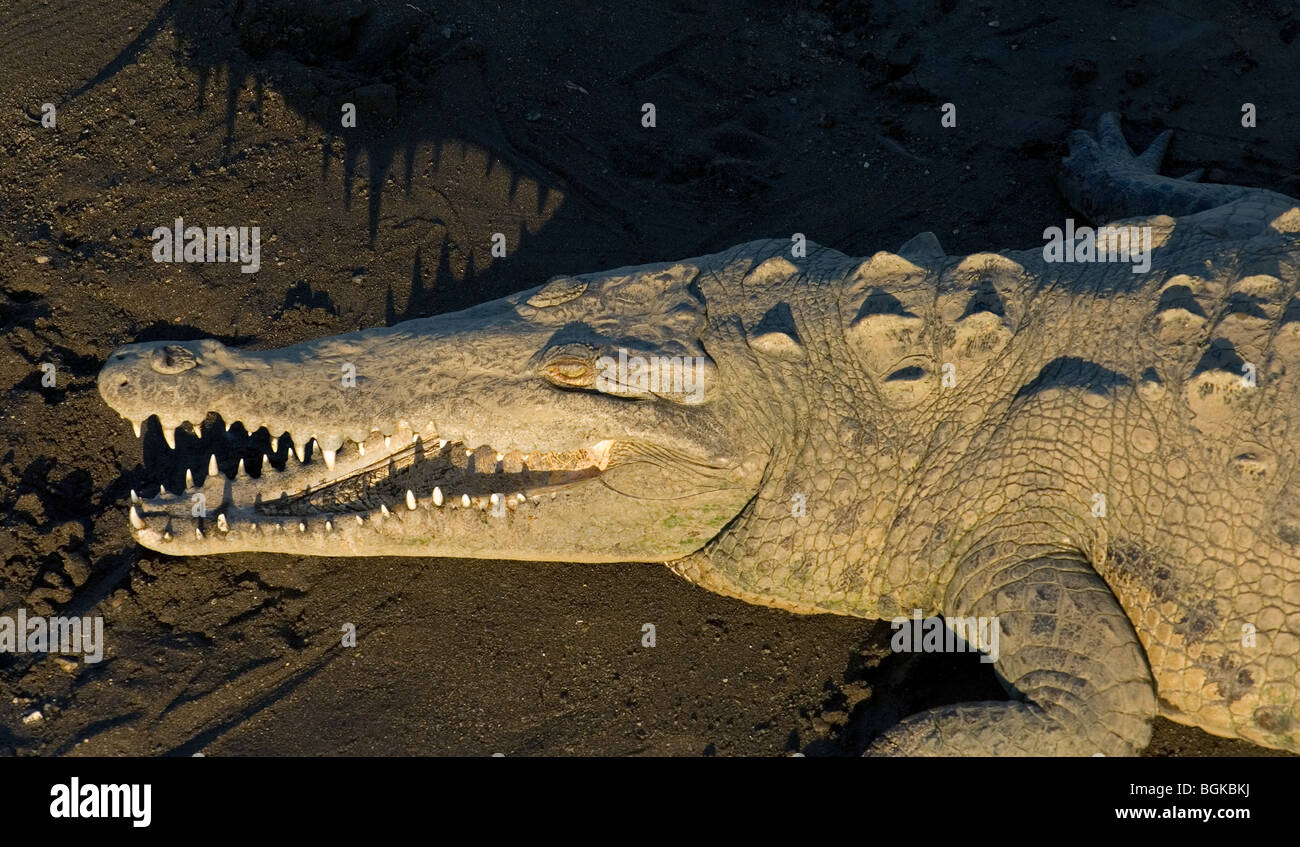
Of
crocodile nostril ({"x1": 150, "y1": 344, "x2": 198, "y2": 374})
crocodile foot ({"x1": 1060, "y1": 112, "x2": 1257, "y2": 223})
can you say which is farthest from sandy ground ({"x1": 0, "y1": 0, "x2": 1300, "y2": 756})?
crocodile nostril ({"x1": 150, "y1": 344, "x2": 198, "y2": 374})

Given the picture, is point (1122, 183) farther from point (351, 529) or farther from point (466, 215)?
point (351, 529)

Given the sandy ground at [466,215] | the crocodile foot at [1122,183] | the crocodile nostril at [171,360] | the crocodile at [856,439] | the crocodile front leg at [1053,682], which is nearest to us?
the crocodile front leg at [1053,682]

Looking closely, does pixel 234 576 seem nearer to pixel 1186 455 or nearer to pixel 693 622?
pixel 693 622

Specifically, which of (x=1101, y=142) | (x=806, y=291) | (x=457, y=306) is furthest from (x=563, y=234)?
(x=1101, y=142)

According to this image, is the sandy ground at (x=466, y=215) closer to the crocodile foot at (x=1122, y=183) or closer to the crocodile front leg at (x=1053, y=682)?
the crocodile foot at (x=1122, y=183)

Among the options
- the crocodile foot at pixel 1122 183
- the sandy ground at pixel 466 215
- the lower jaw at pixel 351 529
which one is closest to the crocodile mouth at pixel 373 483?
the lower jaw at pixel 351 529

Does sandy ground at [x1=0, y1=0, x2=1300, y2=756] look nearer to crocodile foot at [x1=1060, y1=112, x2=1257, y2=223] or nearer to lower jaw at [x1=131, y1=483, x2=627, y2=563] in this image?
crocodile foot at [x1=1060, y1=112, x2=1257, y2=223]

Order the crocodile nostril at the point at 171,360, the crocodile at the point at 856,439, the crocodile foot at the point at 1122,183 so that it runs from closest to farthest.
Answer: the crocodile at the point at 856,439 < the crocodile nostril at the point at 171,360 < the crocodile foot at the point at 1122,183

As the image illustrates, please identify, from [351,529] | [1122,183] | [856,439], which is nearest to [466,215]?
[351,529]
